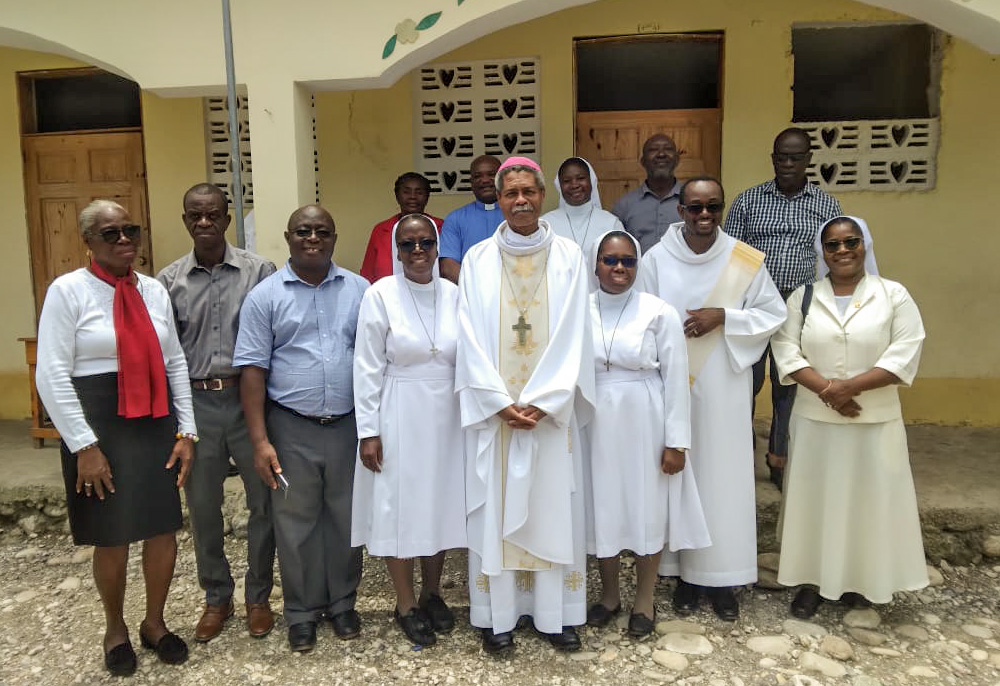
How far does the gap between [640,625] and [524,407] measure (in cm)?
115

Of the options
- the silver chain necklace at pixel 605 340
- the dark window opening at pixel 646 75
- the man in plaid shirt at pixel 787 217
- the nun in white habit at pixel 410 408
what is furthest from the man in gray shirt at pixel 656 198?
the dark window opening at pixel 646 75

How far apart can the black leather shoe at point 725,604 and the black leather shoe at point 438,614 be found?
1226 mm

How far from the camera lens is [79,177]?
666 centimetres

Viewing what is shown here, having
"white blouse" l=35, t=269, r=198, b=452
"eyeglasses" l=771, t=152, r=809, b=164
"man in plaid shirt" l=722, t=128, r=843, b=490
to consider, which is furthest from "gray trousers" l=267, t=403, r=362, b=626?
"eyeglasses" l=771, t=152, r=809, b=164

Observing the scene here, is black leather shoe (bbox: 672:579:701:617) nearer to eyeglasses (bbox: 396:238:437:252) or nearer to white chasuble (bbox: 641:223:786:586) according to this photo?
white chasuble (bbox: 641:223:786:586)

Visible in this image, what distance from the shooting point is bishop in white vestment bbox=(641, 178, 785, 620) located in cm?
355

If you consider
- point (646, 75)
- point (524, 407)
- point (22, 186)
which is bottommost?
point (524, 407)

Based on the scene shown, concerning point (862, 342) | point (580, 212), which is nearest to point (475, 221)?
point (580, 212)

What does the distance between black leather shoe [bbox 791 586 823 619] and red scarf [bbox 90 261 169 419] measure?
2.93 meters

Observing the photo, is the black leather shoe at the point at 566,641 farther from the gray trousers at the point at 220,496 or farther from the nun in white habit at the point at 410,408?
the gray trousers at the point at 220,496

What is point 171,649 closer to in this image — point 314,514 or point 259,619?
point 259,619

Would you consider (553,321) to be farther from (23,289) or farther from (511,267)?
(23,289)

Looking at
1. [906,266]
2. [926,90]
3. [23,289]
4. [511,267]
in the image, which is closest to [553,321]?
[511,267]

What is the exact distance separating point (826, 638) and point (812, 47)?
4.91m
